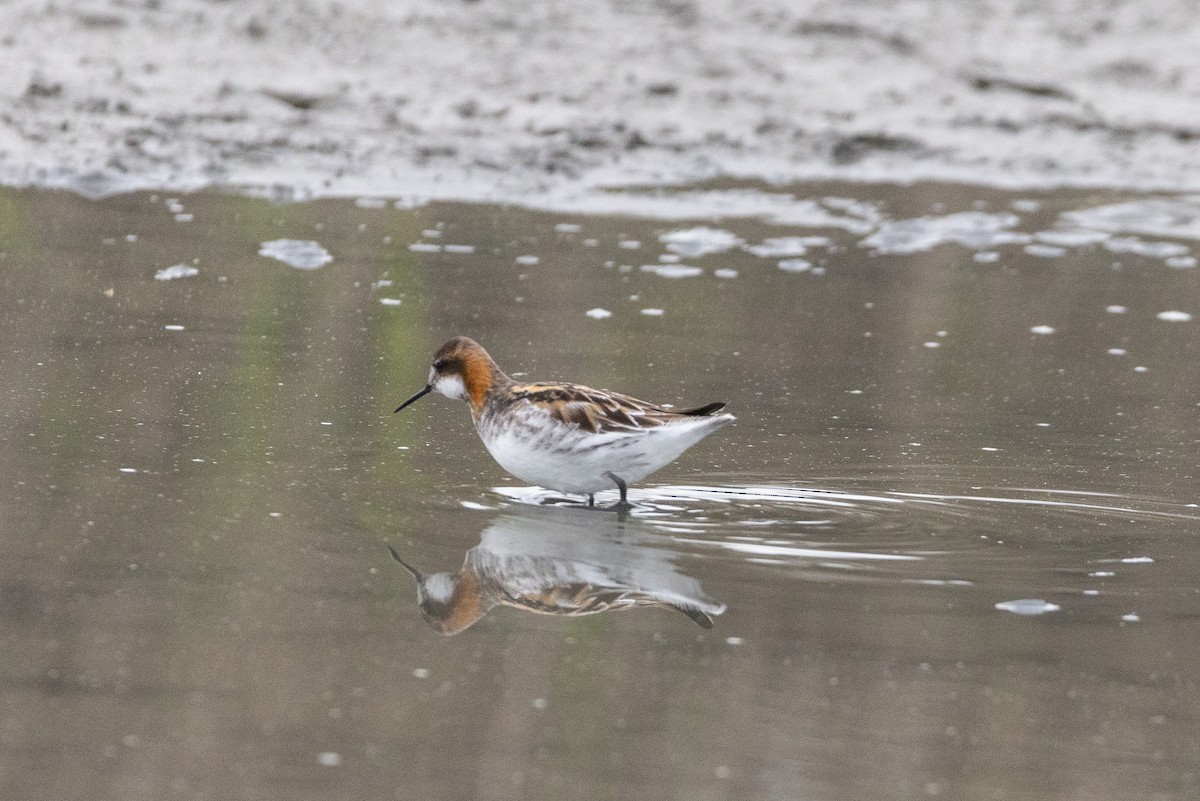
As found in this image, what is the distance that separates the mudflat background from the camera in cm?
1422

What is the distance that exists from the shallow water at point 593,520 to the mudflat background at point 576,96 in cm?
148

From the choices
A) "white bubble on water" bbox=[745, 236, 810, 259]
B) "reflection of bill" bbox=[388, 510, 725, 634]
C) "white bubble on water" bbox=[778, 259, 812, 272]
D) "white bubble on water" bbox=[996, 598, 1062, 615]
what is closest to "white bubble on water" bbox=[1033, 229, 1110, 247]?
"white bubble on water" bbox=[745, 236, 810, 259]

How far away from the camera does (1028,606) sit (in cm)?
592

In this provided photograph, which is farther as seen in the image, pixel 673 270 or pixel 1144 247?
pixel 1144 247

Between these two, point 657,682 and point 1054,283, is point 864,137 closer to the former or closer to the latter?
point 1054,283

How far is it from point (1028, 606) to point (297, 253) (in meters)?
6.68

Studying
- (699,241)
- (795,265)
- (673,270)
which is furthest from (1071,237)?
(673,270)

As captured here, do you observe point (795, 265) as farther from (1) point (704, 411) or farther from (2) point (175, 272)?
(1) point (704, 411)

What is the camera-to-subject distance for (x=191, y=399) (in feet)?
27.5

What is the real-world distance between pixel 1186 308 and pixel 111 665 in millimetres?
7911

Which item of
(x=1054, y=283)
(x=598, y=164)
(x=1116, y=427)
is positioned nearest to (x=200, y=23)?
(x=598, y=164)

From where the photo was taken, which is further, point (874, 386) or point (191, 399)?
point (874, 386)

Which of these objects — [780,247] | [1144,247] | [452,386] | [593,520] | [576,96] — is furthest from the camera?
[576,96]

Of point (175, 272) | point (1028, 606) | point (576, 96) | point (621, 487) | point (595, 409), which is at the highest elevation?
point (576, 96)
